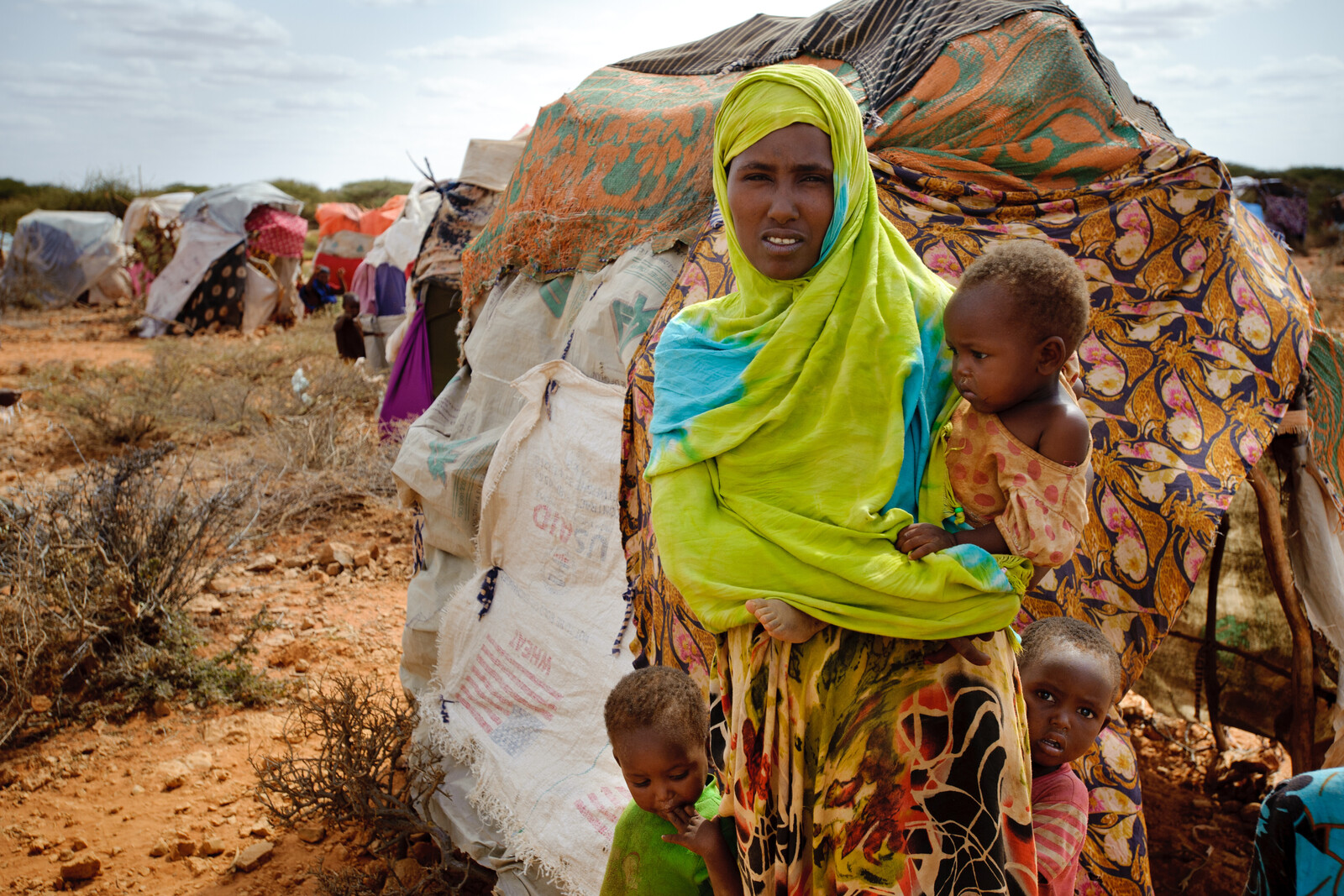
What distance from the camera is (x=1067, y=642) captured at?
1619 mm

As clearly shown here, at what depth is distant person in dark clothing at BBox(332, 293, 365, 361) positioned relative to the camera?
28.4 ft

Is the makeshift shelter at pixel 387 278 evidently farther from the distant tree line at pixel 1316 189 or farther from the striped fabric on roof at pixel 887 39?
the distant tree line at pixel 1316 189

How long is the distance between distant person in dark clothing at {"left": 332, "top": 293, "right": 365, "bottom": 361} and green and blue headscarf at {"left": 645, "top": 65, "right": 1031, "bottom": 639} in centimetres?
762

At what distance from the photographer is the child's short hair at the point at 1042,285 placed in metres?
1.28

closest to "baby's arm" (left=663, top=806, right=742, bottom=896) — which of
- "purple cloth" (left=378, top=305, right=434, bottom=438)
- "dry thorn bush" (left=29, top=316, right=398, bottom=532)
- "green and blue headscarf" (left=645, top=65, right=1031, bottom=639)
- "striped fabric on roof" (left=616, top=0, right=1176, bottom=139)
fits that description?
"green and blue headscarf" (left=645, top=65, right=1031, bottom=639)

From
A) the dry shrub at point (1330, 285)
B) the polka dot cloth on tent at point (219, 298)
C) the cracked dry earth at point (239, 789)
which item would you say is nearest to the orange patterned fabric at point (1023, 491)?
the cracked dry earth at point (239, 789)

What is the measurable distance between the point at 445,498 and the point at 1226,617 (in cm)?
314

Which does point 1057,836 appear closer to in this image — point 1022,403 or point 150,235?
point 1022,403

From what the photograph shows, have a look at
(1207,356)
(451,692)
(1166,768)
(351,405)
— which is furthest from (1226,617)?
(351,405)

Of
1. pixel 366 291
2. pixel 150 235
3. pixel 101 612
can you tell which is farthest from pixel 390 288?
pixel 150 235

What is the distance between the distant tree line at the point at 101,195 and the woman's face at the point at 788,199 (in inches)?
915

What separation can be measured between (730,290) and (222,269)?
14187 millimetres

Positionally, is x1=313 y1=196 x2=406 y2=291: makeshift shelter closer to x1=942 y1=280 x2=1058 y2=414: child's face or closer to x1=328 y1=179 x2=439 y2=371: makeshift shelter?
x1=328 y1=179 x2=439 y2=371: makeshift shelter

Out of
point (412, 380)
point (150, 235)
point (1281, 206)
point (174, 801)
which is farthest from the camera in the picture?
point (1281, 206)
